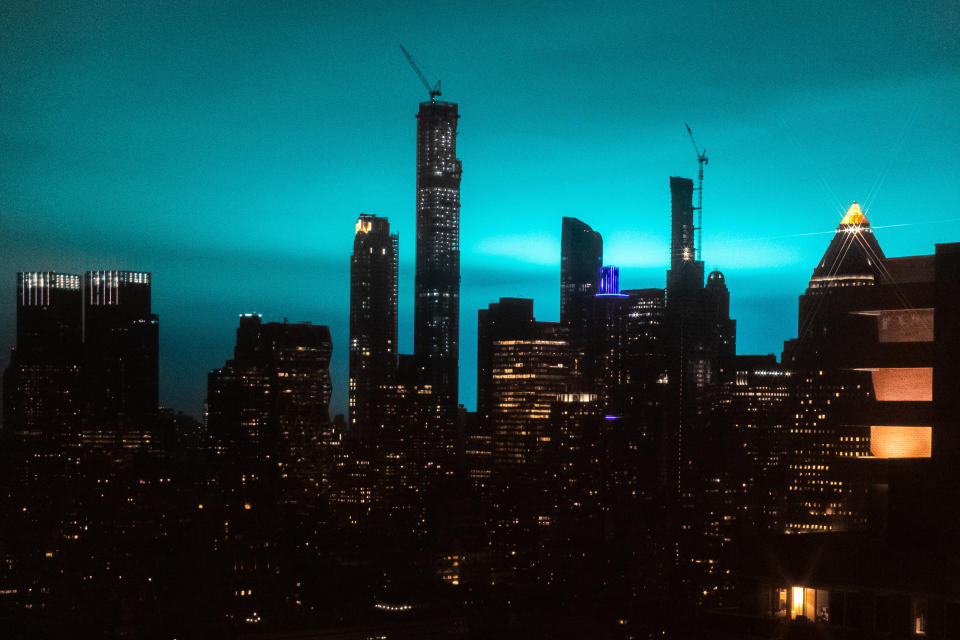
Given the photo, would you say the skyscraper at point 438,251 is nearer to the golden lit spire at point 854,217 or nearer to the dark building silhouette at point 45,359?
the dark building silhouette at point 45,359

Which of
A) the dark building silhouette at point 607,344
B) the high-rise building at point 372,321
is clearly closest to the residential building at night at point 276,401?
the high-rise building at point 372,321

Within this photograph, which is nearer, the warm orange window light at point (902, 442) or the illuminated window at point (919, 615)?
Answer: the illuminated window at point (919, 615)

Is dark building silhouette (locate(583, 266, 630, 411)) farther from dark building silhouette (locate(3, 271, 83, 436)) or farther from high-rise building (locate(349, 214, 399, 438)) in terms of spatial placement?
dark building silhouette (locate(3, 271, 83, 436))

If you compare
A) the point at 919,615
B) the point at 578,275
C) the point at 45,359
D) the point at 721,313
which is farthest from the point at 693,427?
the point at 919,615

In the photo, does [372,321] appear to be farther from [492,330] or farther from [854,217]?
[854,217]

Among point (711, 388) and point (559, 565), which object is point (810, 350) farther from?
point (559, 565)

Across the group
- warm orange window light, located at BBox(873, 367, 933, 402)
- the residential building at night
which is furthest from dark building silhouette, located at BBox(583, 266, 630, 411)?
warm orange window light, located at BBox(873, 367, 933, 402)
